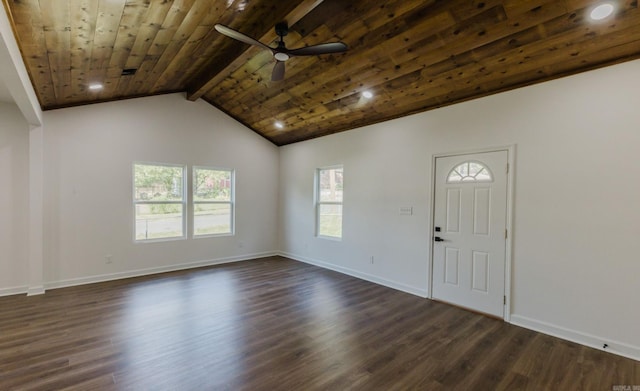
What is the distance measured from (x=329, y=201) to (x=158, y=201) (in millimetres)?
3313

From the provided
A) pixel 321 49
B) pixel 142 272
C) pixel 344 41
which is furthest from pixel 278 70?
pixel 142 272

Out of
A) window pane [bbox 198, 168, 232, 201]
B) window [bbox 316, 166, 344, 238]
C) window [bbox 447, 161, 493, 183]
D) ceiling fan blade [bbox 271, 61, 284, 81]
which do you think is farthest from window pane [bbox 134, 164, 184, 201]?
window [bbox 447, 161, 493, 183]

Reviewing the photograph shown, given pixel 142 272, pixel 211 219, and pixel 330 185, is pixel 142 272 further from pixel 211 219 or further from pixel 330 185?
pixel 330 185

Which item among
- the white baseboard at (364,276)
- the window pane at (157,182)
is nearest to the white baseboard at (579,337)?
the white baseboard at (364,276)

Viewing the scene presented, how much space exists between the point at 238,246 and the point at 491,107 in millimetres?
5412

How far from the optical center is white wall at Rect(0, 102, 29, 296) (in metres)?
4.25

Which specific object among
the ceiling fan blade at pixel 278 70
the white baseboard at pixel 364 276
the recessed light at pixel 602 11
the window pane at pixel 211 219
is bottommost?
the white baseboard at pixel 364 276

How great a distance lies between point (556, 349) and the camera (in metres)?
2.89

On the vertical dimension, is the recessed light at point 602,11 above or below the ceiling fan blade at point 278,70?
above

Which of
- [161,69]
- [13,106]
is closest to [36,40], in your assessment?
[161,69]

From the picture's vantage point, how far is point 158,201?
5.53m

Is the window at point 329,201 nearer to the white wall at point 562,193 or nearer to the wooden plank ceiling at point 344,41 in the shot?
the white wall at point 562,193

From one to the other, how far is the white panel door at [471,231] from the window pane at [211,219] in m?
4.35

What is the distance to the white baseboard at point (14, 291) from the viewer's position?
13.9 ft
